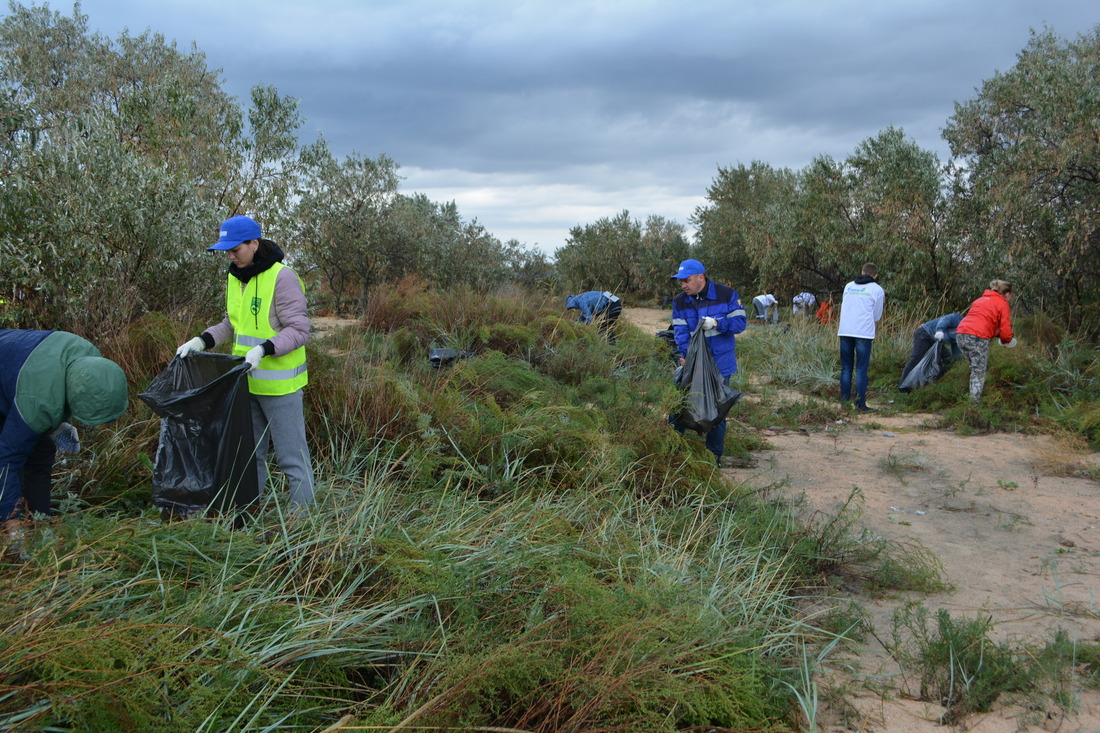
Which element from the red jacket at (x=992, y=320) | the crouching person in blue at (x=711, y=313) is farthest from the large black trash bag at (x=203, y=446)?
the red jacket at (x=992, y=320)

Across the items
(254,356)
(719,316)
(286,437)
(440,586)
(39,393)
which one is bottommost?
(440,586)

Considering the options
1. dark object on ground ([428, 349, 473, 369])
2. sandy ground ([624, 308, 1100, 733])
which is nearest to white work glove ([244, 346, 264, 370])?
sandy ground ([624, 308, 1100, 733])

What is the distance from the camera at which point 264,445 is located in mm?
3834

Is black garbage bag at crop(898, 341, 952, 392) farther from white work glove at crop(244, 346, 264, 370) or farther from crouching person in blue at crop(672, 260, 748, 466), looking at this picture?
white work glove at crop(244, 346, 264, 370)

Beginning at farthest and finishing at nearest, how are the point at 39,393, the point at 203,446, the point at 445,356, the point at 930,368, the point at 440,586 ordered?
the point at 930,368 → the point at 445,356 → the point at 203,446 → the point at 39,393 → the point at 440,586

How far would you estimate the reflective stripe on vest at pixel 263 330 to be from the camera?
3660 mm

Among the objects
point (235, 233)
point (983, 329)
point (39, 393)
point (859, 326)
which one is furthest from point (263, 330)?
point (983, 329)

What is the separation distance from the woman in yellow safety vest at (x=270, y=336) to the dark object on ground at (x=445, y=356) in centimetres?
346

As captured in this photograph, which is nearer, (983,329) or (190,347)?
(190,347)

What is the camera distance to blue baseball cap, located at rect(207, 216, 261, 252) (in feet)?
11.7

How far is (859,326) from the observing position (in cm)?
877

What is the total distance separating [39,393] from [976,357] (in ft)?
29.0

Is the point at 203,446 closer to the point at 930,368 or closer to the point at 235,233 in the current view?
the point at 235,233

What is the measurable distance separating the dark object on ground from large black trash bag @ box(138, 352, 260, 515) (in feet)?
12.4
